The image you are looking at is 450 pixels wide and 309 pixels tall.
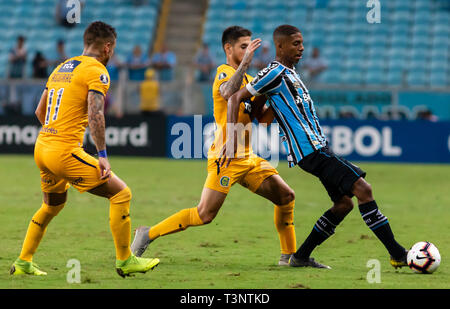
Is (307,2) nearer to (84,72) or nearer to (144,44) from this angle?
(144,44)

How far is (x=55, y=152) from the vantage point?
6438 millimetres

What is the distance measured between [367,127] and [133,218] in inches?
413

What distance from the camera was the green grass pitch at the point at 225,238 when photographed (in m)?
6.50

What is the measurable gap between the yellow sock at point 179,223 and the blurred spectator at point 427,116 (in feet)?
45.0

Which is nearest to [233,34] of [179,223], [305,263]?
[179,223]

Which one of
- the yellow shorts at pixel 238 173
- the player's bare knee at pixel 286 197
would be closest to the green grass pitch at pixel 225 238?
the player's bare knee at pixel 286 197

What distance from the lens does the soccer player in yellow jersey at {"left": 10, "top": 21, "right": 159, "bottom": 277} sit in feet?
21.0

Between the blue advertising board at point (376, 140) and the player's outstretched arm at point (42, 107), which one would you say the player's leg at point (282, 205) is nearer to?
the player's outstretched arm at point (42, 107)

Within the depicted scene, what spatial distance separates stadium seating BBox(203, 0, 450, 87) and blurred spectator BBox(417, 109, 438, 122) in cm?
350

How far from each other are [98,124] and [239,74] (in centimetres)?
134

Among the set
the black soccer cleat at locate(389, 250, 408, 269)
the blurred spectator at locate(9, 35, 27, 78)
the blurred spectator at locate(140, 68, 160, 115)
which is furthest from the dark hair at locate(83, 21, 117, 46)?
the blurred spectator at locate(9, 35, 27, 78)

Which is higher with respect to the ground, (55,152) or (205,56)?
(205,56)

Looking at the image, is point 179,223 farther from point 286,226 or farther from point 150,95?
point 150,95
